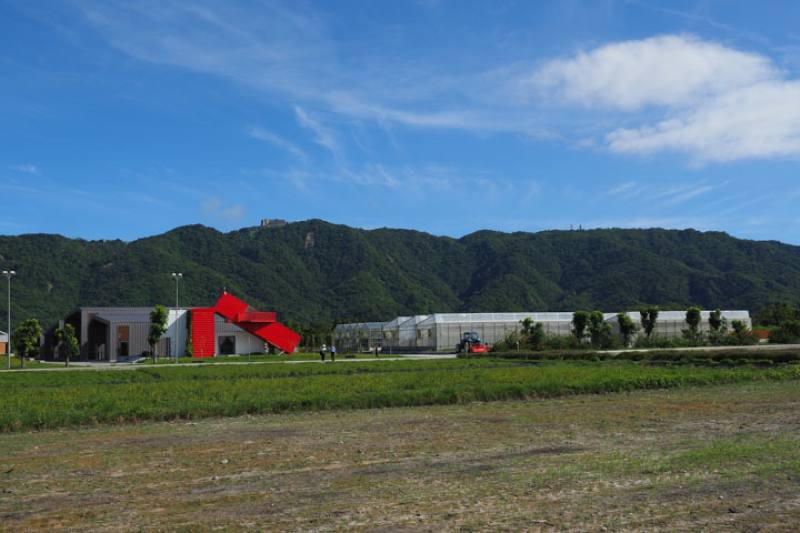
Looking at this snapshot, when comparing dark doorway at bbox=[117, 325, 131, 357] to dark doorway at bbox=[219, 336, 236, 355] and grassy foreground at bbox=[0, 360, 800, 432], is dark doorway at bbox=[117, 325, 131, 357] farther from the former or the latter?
grassy foreground at bbox=[0, 360, 800, 432]

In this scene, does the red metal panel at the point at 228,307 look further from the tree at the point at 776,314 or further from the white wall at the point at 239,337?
the tree at the point at 776,314

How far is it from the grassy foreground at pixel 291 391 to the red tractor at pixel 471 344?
25144mm

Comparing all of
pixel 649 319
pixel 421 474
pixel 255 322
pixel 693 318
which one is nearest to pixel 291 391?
pixel 421 474

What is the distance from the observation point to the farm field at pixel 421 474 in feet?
25.3

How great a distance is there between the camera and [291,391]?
22.5 m

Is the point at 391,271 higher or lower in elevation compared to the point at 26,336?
higher

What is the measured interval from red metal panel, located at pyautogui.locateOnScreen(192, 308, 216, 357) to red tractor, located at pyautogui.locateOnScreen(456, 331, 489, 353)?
824 inches

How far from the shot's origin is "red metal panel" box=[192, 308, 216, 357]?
2441 inches

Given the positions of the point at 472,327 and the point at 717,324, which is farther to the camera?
the point at 472,327

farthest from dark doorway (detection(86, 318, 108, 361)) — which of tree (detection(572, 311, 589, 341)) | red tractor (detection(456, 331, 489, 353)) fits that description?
tree (detection(572, 311, 589, 341))

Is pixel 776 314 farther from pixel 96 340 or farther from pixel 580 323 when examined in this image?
pixel 96 340

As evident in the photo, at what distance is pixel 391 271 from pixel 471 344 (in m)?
68.1

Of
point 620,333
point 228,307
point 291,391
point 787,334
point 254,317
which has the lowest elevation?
point 291,391

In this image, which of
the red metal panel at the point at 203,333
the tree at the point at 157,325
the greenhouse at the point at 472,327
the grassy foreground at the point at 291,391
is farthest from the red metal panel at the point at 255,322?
the grassy foreground at the point at 291,391
